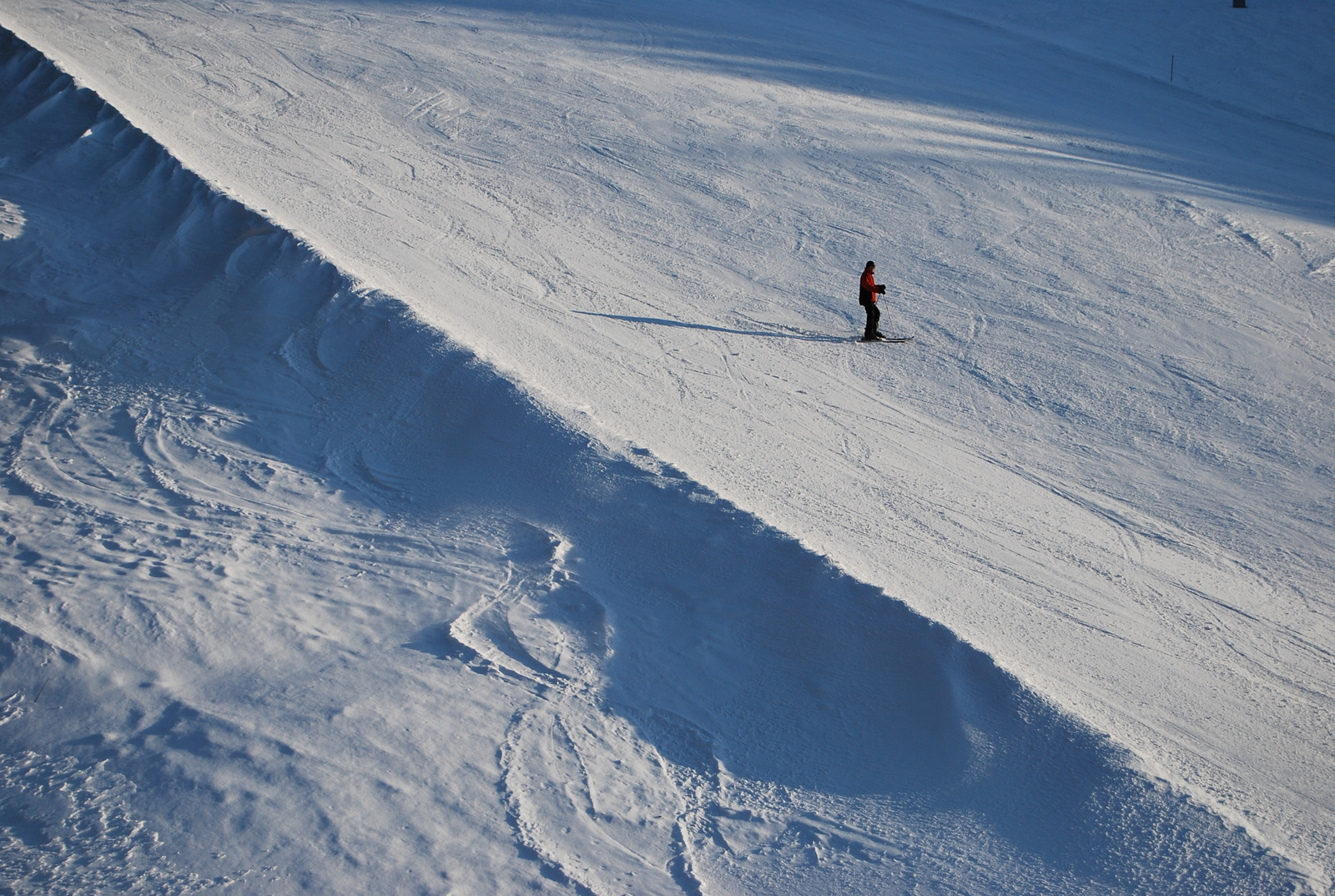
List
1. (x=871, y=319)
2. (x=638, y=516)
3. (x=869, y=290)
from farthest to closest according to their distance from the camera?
(x=871, y=319)
(x=869, y=290)
(x=638, y=516)

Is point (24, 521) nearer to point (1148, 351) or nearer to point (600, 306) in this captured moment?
point (600, 306)

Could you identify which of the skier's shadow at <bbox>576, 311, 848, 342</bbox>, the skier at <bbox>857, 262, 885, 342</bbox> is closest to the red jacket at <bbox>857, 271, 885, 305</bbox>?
the skier at <bbox>857, 262, 885, 342</bbox>

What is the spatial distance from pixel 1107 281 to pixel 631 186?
6332mm

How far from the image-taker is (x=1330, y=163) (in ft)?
48.0

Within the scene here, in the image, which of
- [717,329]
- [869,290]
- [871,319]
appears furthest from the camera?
[717,329]

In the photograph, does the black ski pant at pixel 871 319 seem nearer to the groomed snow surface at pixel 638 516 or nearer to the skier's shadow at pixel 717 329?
the skier's shadow at pixel 717 329

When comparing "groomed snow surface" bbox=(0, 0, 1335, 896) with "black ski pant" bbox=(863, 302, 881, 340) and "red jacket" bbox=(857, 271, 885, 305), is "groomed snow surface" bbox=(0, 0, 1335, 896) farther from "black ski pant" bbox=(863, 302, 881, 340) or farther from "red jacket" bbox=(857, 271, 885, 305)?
"red jacket" bbox=(857, 271, 885, 305)

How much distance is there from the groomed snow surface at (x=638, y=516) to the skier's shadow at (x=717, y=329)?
0.27 ft

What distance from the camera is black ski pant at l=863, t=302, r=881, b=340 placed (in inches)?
356

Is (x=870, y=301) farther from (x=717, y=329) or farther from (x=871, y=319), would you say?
(x=717, y=329)

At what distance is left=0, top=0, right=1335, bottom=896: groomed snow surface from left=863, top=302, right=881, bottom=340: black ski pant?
1.20 feet

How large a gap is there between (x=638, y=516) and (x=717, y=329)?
367 centimetres

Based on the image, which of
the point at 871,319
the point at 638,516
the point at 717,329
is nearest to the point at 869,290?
the point at 871,319

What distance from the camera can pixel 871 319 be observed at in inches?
358
